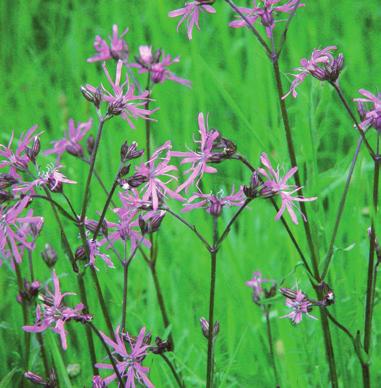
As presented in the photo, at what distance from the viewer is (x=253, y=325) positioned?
175cm

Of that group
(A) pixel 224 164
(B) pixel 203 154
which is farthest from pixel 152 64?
(A) pixel 224 164

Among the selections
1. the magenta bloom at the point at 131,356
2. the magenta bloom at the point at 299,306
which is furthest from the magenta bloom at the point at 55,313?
the magenta bloom at the point at 299,306

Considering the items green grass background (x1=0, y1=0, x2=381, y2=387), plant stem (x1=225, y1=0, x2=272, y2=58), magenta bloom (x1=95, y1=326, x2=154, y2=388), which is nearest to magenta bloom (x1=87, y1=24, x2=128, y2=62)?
green grass background (x1=0, y1=0, x2=381, y2=387)

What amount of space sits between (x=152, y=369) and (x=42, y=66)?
2272 mm

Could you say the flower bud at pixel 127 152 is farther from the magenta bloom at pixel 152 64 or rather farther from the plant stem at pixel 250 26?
the magenta bloom at pixel 152 64

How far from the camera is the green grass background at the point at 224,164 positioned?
1.54 meters

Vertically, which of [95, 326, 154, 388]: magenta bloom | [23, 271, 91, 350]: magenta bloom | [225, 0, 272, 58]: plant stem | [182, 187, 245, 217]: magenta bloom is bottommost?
[95, 326, 154, 388]: magenta bloom

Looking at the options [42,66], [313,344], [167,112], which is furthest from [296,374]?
[42,66]

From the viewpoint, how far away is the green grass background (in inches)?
60.6

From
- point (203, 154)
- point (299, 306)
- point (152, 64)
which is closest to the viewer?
point (203, 154)

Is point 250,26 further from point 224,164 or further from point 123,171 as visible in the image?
point 224,164

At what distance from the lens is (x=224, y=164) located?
2.70 metres

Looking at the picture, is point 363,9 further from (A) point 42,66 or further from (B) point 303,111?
(B) point 303,111

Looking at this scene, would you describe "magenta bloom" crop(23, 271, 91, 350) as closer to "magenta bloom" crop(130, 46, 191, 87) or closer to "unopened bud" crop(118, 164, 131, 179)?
"unopened bud" crop(118, 164, 131, 179)
